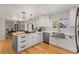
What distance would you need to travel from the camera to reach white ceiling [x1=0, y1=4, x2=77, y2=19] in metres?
1.45

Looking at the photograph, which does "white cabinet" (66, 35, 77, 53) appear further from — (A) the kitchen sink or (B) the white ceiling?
(B) the white ceiling

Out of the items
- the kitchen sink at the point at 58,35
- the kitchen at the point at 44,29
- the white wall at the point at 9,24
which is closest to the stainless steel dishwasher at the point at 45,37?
the kitchen at the point at 44,29

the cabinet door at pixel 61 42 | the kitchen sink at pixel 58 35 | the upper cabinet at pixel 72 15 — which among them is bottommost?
the cabinet door at pixel 61 42

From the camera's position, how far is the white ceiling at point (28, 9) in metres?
1.45

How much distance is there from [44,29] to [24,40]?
33 centimetres

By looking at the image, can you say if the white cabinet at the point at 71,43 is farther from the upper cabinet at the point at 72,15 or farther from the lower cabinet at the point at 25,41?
the lower cabinet at the point at 25,41

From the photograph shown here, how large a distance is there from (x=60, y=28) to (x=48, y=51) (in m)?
0.37

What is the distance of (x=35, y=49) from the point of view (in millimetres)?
1517

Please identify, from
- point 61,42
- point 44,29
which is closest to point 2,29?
point 44,29

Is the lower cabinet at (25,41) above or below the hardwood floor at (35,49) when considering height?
above

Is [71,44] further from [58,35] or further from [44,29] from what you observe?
[44,29]
